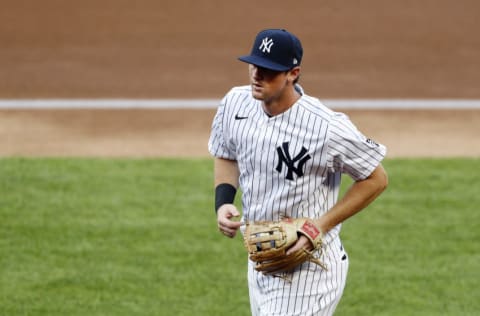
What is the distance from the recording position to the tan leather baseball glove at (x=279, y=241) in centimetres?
461

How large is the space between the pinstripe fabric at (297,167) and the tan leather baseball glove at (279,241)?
0.28 feet

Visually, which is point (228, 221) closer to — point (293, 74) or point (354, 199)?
point (354, 199)

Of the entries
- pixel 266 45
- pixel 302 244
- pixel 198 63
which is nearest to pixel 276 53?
pixel 266 45

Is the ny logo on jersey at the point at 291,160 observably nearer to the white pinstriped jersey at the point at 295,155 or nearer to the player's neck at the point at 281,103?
the white pinstriped jersey at the point at 295,155

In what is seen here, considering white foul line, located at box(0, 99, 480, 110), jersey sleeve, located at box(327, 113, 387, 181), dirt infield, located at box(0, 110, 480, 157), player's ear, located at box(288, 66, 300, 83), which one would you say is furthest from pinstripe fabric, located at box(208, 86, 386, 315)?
white foul line, located at box(0, 99, 480, 110)

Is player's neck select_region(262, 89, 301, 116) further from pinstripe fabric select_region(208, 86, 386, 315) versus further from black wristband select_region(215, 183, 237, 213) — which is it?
black wristband select_region(215, 183, 237, 213)

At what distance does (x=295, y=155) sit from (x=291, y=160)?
0.10ft

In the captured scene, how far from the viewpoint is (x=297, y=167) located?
4.64 meters

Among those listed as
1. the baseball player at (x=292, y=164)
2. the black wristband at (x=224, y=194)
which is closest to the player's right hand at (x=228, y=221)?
the baseball player at (x=292, y=164)

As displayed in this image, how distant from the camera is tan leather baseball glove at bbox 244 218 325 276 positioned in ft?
15.1

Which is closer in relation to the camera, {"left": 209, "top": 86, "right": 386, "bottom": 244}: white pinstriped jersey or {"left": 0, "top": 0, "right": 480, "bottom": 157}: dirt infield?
{"left": 209, "top": 86, "right": 386, "bottom": 244}: white pinstriped jersey

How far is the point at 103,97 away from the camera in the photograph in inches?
489

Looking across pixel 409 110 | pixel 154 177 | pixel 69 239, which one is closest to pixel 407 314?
pixel 69 239

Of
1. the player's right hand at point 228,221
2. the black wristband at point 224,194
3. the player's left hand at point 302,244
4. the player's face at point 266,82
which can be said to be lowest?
the player's left hand at point 302,244
